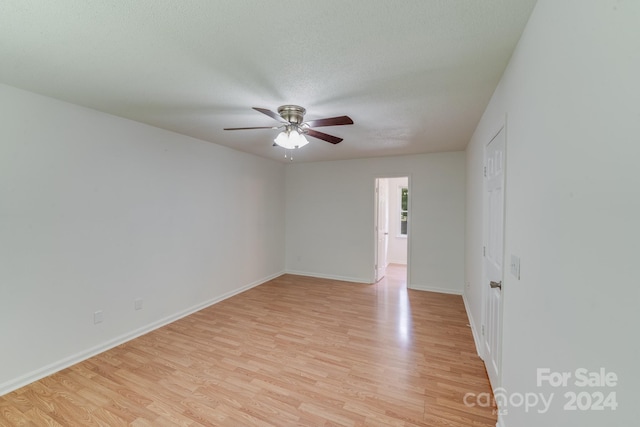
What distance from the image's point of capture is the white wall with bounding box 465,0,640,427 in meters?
0.60

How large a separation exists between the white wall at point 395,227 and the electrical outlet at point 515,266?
5.39 metres

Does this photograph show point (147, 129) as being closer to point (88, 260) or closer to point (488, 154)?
point (88, 260)

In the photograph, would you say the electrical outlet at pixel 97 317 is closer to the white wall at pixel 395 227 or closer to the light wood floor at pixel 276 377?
the light wood floor at pixel 276 377

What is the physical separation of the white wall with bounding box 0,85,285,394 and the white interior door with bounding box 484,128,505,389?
352 cm

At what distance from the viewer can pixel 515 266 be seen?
4.77 ft

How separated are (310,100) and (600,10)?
178cm

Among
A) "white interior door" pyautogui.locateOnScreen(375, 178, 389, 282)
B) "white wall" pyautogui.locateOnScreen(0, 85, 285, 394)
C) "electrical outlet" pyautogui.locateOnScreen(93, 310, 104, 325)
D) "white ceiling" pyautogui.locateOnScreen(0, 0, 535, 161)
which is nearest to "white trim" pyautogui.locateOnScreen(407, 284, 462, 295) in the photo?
"white interior door" pyautogui.locateOnScreen(375, 178, 389, 282)

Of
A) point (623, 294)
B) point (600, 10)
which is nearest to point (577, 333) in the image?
point (623, 294)

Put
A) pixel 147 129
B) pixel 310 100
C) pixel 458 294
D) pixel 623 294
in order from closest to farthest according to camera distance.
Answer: pixel 623 294 → pixel 310 100 → pixel 147 129 → pixel 458 294

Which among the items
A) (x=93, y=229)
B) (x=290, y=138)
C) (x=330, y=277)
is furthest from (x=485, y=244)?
(x=93, y=229)

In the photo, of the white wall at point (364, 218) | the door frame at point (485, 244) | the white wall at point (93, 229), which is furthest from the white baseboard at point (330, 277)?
the door frame at point (485, 244)

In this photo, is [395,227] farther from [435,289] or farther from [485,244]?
[485,244]

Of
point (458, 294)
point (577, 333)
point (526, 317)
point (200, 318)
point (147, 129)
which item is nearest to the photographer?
point (577, 333)

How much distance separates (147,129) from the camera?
9.90 ft
